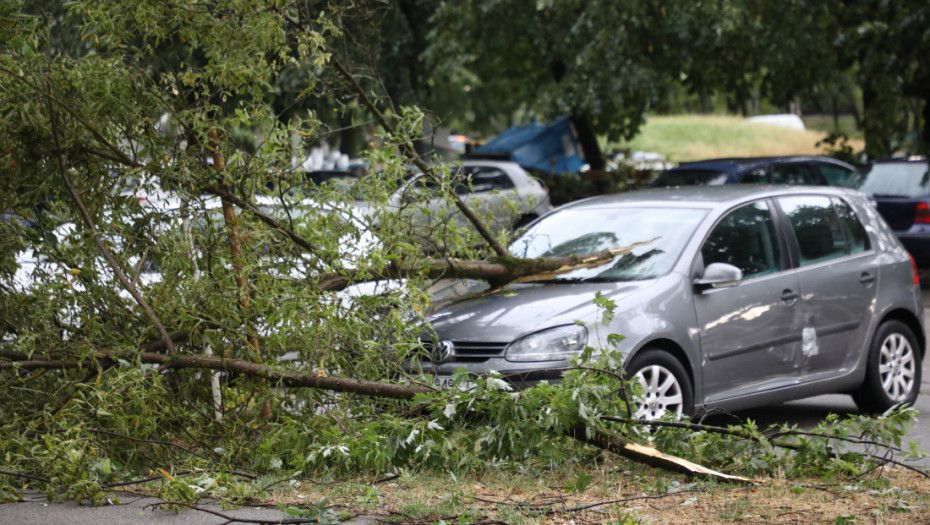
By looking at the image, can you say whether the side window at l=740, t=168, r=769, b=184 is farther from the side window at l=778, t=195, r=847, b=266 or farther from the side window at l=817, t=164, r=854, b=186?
the side window at l=778, t=195, r=847, b=266

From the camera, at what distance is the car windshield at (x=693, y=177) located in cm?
1546

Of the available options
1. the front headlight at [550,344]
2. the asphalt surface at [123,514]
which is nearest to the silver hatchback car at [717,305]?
the front headlight at [550,344]

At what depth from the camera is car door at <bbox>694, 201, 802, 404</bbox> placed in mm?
6617

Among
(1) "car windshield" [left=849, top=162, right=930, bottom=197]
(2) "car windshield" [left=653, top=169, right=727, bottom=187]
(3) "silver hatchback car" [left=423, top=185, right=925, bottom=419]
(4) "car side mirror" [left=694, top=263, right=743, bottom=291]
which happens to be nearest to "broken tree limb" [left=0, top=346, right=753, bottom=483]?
(3) "silver hatchback car" [left=423, top=185, right=925, bottom=419]

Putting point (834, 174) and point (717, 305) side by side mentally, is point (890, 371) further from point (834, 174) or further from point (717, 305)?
point (834, 174)

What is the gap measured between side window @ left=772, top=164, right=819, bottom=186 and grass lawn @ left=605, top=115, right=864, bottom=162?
25580mm

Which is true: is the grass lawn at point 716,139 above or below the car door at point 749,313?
above

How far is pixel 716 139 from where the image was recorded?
4772cm

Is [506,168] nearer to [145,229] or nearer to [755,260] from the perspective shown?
[755,260]

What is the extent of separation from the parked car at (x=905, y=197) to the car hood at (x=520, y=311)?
1033 cm

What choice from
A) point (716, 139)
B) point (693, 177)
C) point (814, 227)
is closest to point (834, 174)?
point (693, 177)

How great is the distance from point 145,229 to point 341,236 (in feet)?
3.83

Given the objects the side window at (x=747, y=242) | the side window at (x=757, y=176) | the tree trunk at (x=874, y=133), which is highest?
the tree trunk at (x=874, y=133)

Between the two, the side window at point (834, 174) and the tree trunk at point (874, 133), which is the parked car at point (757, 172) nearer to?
the side window at point (834, 174)
